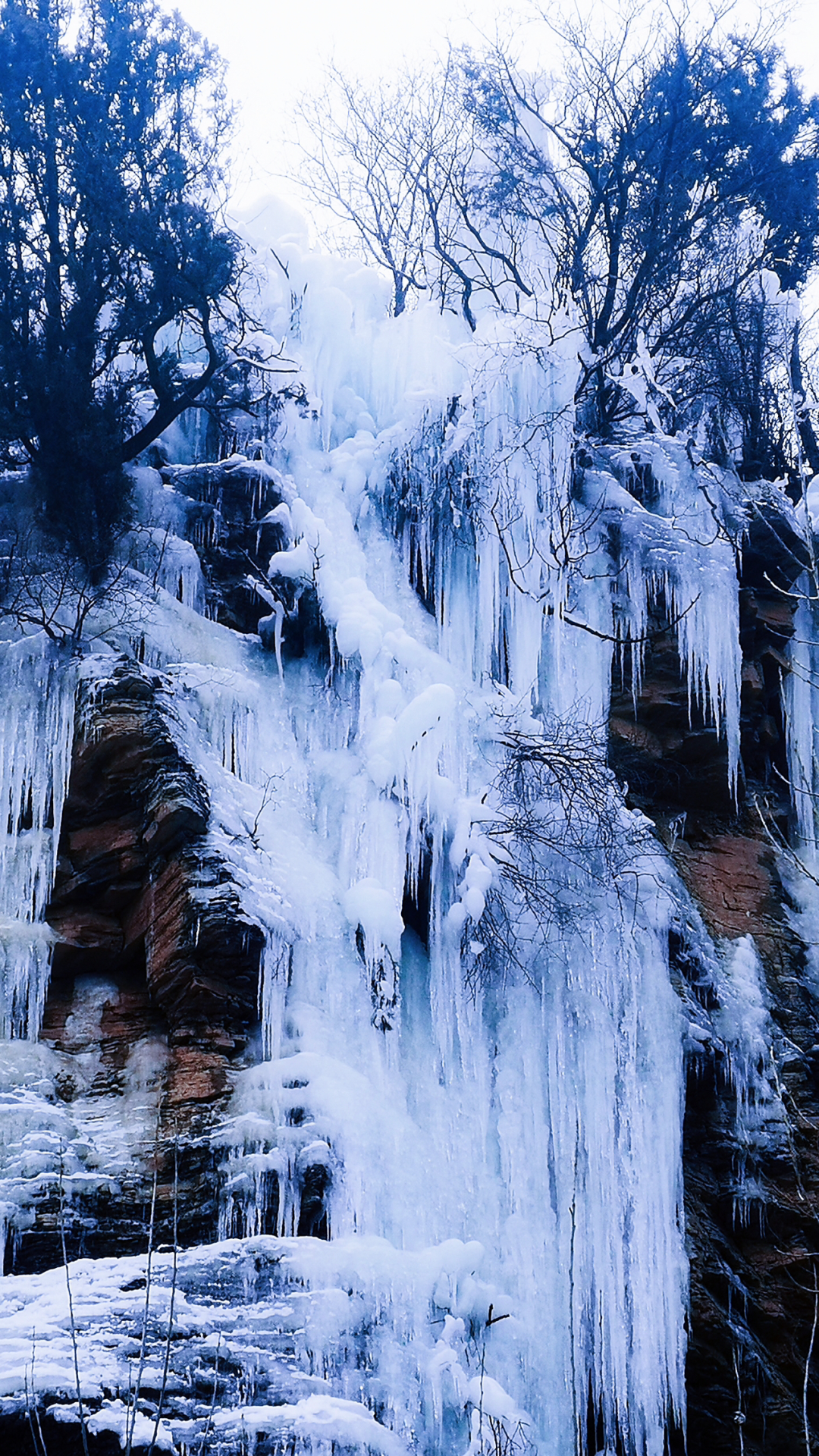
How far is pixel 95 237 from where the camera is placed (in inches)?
364

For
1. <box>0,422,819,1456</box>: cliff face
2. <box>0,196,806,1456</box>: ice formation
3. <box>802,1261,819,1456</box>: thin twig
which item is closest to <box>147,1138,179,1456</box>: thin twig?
<box>0,422,819,1456</box>: cliff face

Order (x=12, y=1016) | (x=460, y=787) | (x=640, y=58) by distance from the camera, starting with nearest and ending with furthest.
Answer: (x=12, y=1016) → (x=460, y=787) → (x=640, y=58)

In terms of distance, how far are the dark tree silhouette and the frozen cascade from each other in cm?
112

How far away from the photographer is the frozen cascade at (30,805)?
7.10 m

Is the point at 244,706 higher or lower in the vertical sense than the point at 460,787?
higher

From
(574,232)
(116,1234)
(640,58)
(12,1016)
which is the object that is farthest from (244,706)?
(640,58)

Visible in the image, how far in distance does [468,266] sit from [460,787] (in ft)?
21.1

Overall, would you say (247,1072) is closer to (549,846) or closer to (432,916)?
(432,916)

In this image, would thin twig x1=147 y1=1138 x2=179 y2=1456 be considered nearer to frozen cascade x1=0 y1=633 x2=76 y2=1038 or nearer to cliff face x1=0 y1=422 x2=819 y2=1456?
cliff face x1=0 y1=422 x2=819 y2=1456

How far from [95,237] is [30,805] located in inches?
165

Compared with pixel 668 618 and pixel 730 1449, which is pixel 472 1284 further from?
pixel 668 618

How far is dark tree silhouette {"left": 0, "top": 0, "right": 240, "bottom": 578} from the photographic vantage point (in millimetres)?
9078

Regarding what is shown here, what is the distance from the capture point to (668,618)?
9.93 metres

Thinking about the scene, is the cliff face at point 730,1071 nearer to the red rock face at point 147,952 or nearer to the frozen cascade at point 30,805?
the red rock face at point 147,952
